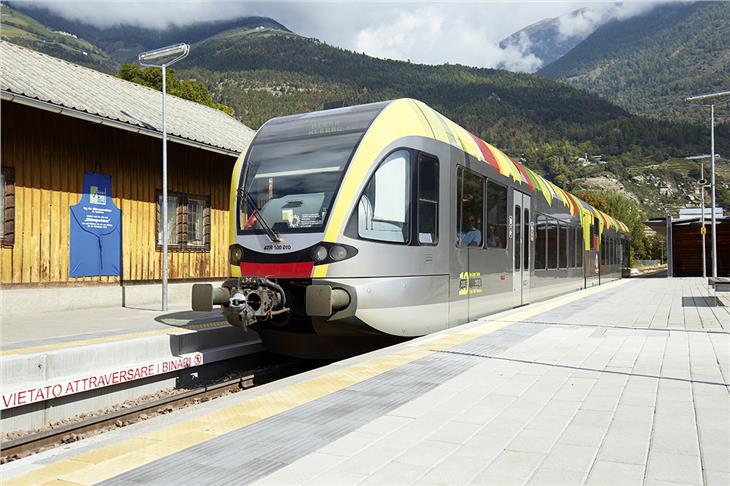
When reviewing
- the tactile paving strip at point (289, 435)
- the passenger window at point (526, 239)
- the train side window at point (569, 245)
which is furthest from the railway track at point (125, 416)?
the train side window at point (569, 245)

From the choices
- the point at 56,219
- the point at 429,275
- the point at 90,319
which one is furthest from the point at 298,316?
the point at 56,219

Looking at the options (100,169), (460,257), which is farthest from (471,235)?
(100,169)

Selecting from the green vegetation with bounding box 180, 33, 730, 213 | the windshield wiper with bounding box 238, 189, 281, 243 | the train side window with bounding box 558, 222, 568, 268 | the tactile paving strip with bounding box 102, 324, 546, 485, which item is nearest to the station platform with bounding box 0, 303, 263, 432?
the windshield wiper with bounding box 238, 189, 281, 243

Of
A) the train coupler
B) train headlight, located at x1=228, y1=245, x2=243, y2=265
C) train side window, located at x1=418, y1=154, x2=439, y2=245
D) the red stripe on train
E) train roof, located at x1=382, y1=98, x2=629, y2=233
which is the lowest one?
the train coupler

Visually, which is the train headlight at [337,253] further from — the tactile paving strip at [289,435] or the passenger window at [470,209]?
the passenger window at [470,209]

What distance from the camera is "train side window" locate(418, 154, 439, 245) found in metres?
7.89

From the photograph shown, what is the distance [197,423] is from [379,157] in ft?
13.6

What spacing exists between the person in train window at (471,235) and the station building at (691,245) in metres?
30.5

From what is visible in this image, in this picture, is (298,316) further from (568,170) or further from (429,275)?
(568,170)

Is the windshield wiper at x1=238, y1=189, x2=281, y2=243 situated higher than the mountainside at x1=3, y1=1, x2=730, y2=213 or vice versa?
the mountainside at x1=3, y1=1, x2=730, y2=213

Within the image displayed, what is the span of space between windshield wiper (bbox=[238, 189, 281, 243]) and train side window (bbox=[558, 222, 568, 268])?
10658 mm

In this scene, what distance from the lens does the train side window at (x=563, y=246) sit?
16.3m

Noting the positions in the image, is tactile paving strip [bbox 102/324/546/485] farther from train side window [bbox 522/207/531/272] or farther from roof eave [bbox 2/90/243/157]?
roof eave [bbox 2/90/243/157]

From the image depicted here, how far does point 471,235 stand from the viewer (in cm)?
945
